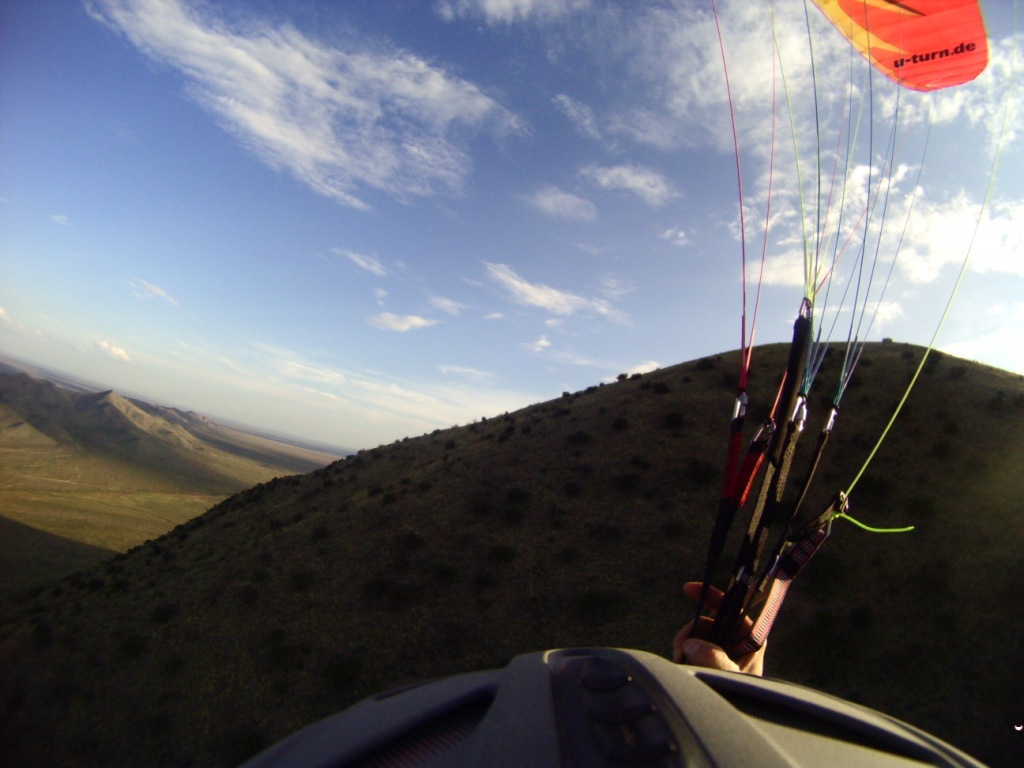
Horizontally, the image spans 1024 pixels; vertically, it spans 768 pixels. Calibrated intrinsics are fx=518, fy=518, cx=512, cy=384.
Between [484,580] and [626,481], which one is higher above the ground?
[626,481]

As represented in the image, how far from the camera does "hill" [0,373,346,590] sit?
45.7 m

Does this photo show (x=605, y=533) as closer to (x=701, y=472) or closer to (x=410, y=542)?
(x=701, y=472)

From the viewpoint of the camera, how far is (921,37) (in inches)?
311

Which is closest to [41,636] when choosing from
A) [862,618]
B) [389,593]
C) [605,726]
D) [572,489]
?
[389,593]

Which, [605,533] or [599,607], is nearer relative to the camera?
[599,607]

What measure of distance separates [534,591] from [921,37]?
1630 centimetres

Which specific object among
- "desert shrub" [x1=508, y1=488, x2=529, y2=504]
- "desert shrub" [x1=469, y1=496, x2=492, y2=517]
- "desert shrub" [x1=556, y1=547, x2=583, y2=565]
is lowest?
"desert shrub" [x1=556, y1=547, x2=583, y2=565]

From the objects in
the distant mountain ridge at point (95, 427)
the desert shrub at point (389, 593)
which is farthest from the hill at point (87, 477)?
the desert shrub at point (389, 593)

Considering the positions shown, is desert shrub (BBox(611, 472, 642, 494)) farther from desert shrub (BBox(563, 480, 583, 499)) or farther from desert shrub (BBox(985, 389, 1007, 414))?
desert shrub (BBox(985, 389, 1007, 414))

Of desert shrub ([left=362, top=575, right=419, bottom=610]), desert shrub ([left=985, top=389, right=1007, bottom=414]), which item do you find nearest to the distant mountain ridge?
desert shrub ([left=362, top=575, right=419, bottom=610])

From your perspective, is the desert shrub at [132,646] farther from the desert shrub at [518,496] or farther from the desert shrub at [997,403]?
the desert shrub at [997,403]

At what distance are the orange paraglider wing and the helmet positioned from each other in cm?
822

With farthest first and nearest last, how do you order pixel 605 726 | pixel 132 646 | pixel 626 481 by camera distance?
1. pixel 626 481
2. pixel 132 646
3. pixel 605 726

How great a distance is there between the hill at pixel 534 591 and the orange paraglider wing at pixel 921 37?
41.0ft
